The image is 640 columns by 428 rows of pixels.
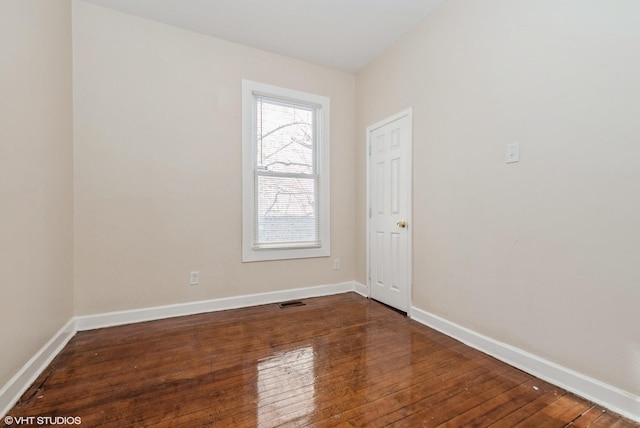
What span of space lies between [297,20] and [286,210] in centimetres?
198

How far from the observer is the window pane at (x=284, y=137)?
3.26 m

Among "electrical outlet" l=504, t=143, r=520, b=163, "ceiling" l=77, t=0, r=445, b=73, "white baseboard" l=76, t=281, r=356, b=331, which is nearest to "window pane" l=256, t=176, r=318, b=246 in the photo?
"white baseboard" l=76, t=281, r=356, b=331

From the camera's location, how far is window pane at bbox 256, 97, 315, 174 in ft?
10.7

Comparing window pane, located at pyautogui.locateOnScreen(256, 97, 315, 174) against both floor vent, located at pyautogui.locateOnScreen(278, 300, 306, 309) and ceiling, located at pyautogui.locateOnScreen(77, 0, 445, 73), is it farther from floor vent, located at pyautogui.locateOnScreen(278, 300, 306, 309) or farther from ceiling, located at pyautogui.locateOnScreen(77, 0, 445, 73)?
floor vent, located at pyautogui.locateOnScreen(278, 300, 306, 309)

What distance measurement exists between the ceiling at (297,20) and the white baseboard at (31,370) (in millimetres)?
2884

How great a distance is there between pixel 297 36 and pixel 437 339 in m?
3.25

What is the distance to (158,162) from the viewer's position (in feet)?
9.02

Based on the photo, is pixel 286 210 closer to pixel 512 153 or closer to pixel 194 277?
pixel 194 277

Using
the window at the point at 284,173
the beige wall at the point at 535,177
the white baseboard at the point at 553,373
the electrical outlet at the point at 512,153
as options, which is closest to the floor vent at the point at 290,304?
the window at the point at 284,173

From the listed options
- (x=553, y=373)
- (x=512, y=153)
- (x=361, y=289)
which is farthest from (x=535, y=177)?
(x=361, y=289)

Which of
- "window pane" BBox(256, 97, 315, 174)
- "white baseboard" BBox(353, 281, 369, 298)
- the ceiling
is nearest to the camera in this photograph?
the ceiling

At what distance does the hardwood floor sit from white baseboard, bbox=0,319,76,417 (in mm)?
44

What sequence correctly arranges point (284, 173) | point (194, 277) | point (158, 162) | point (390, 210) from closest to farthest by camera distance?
point (158, 162)
point (194, 277)
point (390, 210)
point (284, 173)

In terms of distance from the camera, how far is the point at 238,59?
3088mm
